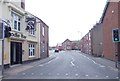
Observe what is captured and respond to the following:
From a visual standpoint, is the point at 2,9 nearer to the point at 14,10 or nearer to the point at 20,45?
the point at 14,10

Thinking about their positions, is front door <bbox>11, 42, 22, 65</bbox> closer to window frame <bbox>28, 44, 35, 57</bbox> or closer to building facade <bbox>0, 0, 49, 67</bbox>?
building facade <bbox>0, 0, 49, 67</bbox>

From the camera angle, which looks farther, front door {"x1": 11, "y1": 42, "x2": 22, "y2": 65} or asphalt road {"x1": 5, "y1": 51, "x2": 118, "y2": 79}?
front door {"x1": 11, "y1": 42, "x2": 22, "y2": 65}

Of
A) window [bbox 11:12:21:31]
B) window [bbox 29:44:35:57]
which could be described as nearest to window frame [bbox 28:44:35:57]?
window [bbox 29:44:35:57]

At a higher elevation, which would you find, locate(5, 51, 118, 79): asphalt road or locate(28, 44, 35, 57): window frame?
locate(28, 44, 35, 57): window frame

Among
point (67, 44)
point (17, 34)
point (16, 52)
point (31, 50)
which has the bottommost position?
point (16, 52)

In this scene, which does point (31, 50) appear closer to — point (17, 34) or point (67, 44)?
point (17, 34)

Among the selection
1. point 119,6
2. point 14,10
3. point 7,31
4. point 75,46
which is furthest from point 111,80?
point 75,46

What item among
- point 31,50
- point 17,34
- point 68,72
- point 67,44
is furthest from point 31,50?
point 67,44

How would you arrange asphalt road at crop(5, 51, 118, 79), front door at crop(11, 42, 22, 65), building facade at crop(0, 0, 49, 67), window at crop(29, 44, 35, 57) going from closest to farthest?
asphalt road at crop(5, 51, 118, 79) → building facade at crop(0, 0, 49, 67) → front door at crop(11, 42, 22, 65) → window at crop(29, 44, 35, 57)

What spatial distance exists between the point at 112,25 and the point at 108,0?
5.15 meters

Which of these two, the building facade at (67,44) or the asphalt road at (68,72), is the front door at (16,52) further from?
the building facade at (67,44)

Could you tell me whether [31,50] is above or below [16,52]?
above

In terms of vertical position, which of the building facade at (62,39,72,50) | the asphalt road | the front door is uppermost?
the building facade at (62,39,72,50)

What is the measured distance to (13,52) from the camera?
89.2ft
